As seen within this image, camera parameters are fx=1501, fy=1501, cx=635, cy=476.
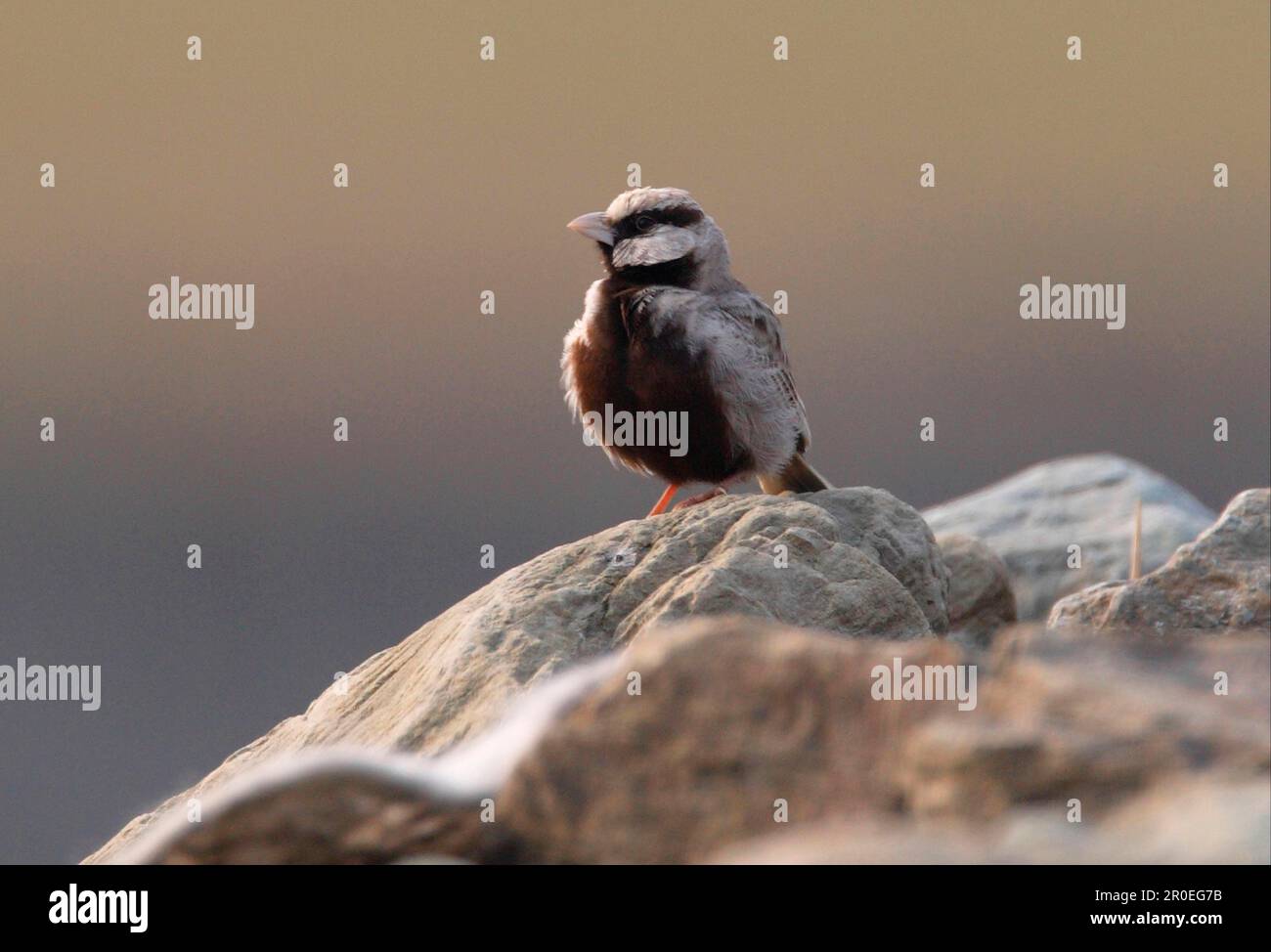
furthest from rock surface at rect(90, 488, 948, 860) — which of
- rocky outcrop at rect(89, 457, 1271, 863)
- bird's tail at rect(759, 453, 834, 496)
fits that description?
bird's tail at rect(759, 453, 834, 496)

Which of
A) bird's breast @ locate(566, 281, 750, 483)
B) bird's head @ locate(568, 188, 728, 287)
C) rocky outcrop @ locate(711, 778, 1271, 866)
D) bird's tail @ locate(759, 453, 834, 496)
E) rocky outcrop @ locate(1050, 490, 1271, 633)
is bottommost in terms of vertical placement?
rocky outcrop @ locate(711, 778, 1271, 866)

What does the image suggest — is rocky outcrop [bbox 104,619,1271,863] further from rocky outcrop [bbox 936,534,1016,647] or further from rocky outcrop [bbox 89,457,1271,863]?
rocky outcrop [bbox 936,534,1016,647]

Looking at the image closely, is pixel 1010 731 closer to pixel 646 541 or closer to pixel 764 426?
pixel 646 541

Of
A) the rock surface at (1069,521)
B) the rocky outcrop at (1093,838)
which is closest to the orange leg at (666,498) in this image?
the rock surface at (1069,521)

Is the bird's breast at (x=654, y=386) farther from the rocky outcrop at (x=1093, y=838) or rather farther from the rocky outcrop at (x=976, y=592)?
the rocky outcrop at (x=1093, y=838)

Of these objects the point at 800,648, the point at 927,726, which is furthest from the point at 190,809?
the point at 927,726

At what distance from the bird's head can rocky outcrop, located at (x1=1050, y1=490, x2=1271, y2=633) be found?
10.6ft

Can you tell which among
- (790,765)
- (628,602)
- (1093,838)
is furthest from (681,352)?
(1093,838)

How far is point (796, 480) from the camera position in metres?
8.77

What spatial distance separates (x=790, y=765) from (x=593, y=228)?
5477 millimetres

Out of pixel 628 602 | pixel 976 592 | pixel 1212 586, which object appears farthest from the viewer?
pixel 976 592

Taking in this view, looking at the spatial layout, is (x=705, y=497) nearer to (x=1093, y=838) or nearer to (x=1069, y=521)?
(x=1069, y=521)

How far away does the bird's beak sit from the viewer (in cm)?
837
